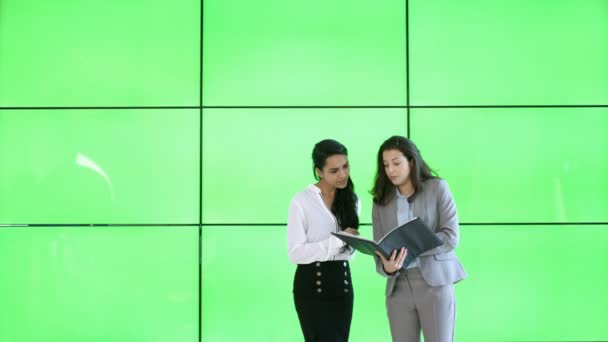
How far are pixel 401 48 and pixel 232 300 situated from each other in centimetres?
202

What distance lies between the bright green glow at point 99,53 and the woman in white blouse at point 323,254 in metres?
1.45

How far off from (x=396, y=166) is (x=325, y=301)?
71 cm

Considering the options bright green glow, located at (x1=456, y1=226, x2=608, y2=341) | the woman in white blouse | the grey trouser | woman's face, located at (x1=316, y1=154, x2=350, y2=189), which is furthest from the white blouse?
bright green glow, located at (x1=456, y1=226, x2=608, y2=341)

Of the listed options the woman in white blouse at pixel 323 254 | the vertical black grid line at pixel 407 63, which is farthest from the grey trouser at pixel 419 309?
the vertical black grid line at pixel 407 63

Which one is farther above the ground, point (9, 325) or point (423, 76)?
point (423, 76)

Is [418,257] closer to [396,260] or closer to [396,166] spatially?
[396,260]

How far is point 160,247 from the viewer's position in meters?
3.95

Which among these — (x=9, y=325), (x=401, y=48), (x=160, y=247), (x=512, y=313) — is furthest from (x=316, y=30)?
(x=9, y=325)

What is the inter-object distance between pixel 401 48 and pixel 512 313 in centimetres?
191

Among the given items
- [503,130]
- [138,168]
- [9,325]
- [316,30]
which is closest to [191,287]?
[138,168]

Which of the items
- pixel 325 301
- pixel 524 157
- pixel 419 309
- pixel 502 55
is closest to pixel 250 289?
pixel 325 301

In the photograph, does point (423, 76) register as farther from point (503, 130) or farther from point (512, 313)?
point (512, 313)

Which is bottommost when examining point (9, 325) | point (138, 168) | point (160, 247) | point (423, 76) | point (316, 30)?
point (9, 325)

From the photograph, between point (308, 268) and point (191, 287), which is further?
point (191, 287)
